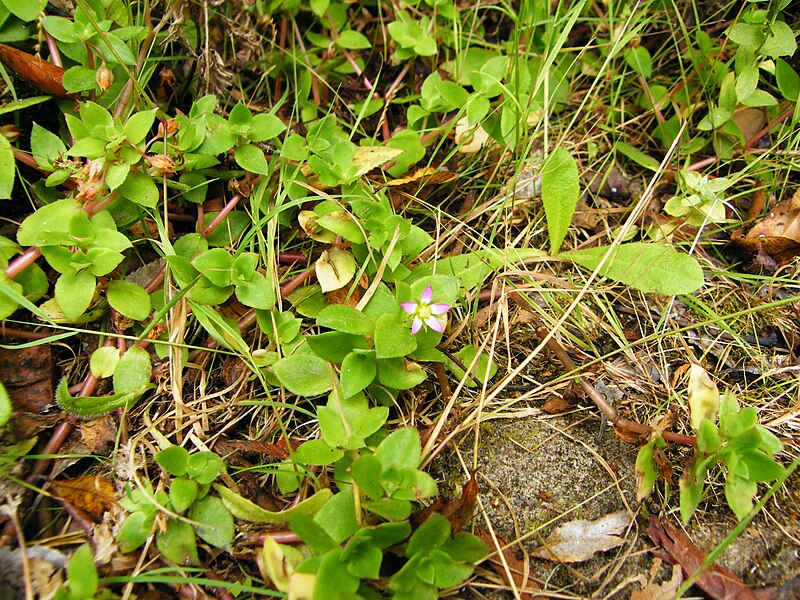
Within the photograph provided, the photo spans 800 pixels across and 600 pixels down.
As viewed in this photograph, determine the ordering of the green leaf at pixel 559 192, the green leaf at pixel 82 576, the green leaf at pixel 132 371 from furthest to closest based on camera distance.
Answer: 1. the green leaf at pixel 559 192
2. the green leaf at pixel 132 371
3. the green leaf at pixel 82 576

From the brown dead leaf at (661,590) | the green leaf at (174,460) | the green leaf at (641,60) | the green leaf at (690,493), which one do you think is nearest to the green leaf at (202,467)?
the green leaf at (174,460)

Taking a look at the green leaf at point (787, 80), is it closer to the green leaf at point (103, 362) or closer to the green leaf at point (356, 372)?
the green leaf at point (356, 372)

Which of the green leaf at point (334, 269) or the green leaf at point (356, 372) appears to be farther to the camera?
the green leaf at point (334, 269)

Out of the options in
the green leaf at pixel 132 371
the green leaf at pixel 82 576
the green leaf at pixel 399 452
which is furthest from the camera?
the green leaf at pixel 132 371

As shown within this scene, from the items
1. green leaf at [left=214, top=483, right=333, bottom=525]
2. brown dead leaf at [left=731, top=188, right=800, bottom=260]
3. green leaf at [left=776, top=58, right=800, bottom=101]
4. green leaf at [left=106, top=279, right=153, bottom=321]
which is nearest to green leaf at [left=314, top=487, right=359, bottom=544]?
green leaf at [left=214, top=483, right=333, bottom=525]

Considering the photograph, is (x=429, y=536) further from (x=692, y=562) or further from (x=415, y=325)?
(x=692, y=562)

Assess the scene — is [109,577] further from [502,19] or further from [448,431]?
[502,19]

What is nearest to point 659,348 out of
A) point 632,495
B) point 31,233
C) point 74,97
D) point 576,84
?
point 632,495
